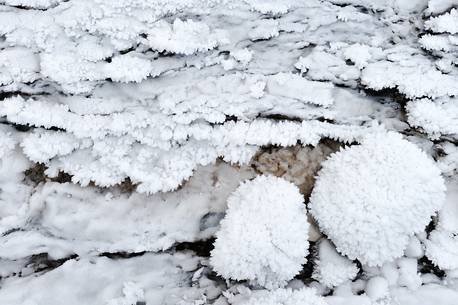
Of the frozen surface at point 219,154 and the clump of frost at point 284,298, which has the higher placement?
the frozen surface at point 219,154

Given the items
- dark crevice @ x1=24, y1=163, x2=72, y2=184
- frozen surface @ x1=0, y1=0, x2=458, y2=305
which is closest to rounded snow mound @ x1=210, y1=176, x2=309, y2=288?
frozen surface @ x1=0, y1=0, x2=458, y2=305

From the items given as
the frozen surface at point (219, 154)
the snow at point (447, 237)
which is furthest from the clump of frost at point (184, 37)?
the snow at point (447, 237)

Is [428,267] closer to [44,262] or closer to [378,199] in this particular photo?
[378,199]

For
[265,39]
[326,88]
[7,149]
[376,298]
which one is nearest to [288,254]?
[376,298]

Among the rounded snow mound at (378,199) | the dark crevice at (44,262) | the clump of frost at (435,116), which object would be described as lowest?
the dark crevice at (44,262)

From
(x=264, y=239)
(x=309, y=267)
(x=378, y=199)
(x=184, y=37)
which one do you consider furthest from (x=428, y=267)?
(x=184, y=37)

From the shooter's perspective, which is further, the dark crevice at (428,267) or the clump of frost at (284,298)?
the dark crevice at (428,267)

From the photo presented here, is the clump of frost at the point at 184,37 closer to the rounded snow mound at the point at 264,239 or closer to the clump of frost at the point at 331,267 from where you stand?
the rounded snow mound at the point at 264,239
